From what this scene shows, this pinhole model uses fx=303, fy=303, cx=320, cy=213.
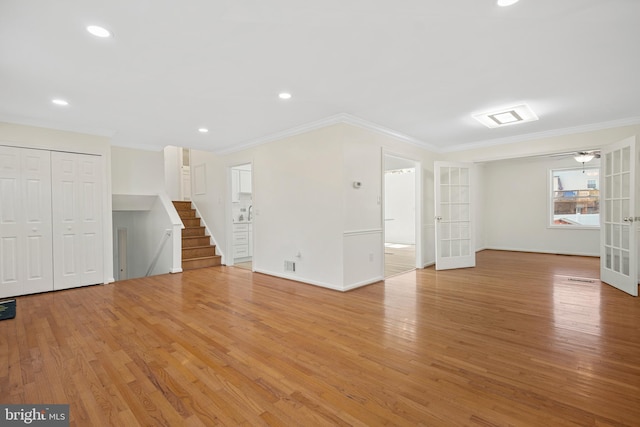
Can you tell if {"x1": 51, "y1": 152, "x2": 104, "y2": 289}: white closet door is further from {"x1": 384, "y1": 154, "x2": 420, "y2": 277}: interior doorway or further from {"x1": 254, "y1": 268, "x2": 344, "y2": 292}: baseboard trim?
{"x1": 384, "y1": 154, "x2": 420, "y2": 277}: interior doorway

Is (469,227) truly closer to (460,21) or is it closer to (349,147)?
(349,147)

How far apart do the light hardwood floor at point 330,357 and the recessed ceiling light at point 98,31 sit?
2.48 metres

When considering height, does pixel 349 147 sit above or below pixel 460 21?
below

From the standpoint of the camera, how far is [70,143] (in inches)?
182

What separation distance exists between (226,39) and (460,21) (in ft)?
5.70

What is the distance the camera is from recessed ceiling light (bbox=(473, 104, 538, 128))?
4.08 meters

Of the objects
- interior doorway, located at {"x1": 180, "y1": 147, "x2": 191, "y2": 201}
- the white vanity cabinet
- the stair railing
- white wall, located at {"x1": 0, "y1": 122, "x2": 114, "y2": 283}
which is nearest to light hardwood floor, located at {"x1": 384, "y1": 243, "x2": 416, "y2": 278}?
the white vanity cabinet

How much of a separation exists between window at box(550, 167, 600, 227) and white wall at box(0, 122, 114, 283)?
9.65 meters

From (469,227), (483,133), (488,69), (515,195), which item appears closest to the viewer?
(488,69)

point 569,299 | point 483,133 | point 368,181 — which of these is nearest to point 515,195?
point 483,133

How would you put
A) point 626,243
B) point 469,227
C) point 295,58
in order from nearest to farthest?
point 295,58, point 626,243, point 469,227

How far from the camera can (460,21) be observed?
2152 millimetres

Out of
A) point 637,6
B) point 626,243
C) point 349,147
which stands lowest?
point 626,243

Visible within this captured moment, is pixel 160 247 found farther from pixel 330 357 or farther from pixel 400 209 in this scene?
pixel 400 209
